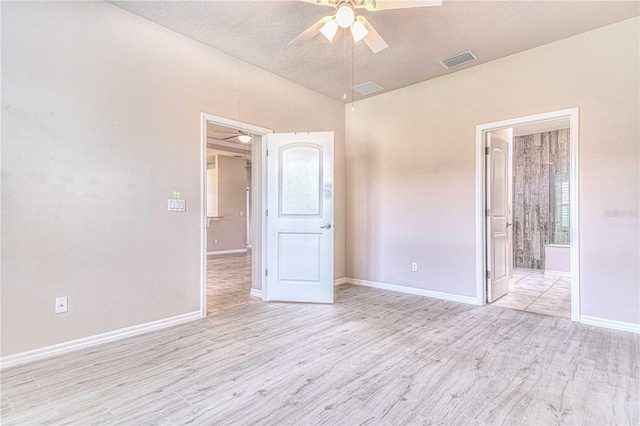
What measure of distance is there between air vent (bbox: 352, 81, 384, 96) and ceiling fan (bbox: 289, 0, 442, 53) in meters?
1.69

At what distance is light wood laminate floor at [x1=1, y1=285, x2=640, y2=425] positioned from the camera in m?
1.71

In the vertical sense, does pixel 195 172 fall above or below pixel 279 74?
below

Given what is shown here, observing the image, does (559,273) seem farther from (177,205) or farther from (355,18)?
(177,205)

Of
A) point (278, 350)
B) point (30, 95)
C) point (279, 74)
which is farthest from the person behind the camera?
point (279, 74)

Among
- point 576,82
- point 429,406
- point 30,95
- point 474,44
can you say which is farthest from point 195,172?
point 576,82

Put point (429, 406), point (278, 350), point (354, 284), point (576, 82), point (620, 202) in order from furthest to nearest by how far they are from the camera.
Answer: point (354, 284)
point (576, 82)
point (620, 202)
point (278, 350)
point (429, 406)

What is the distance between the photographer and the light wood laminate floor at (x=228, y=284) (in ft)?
12.7

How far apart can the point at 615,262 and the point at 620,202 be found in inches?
22.7

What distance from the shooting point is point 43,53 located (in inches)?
93.7

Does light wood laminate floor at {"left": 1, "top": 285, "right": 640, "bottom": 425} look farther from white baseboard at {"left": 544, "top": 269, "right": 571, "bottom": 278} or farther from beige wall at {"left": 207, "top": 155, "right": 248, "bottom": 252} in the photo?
beige wall at {"left": 207, "top": 155, "right": 248, "bottom": 252}

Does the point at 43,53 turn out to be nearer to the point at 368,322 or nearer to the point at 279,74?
the point at 279,74

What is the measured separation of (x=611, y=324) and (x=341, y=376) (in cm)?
278

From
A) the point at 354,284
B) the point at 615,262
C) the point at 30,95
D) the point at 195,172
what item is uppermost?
the point at 30,95

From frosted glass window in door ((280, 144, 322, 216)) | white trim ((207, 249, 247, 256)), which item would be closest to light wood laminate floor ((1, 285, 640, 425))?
frosted glass window in door ((280, 144, 322, 216))
